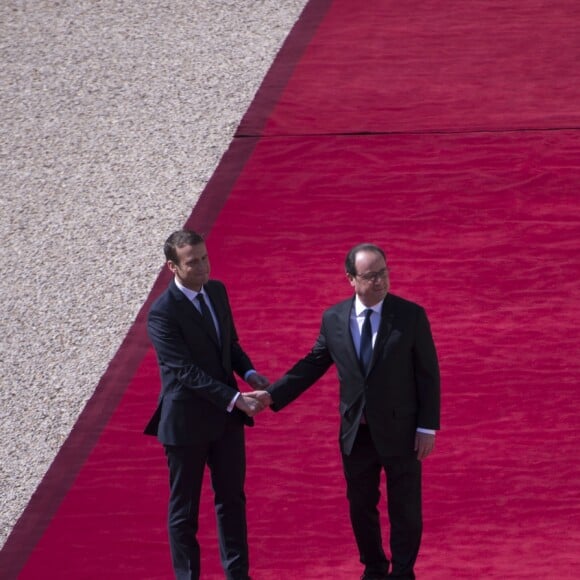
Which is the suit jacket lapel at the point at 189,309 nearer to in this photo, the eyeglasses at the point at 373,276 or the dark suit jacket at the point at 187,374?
the dark suit jacket at the point at 187,374

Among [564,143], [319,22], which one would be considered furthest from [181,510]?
[319,22]

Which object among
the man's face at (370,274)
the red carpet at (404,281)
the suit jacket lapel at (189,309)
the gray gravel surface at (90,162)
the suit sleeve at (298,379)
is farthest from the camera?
the gray gravel surface at (90,162)

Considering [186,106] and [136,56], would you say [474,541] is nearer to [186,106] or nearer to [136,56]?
[186,106]

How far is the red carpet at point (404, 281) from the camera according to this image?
4848mm

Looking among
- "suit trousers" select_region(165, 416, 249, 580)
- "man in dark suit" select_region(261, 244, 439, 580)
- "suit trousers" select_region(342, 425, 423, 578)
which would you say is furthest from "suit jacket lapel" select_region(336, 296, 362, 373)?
"suit trousers" select_region(165, 416, 249, 580)

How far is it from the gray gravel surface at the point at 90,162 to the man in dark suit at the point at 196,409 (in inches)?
41.5

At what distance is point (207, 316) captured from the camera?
4.36 metres

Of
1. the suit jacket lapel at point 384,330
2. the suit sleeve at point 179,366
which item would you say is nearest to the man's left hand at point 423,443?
the suit jacket lapel at point 384,330

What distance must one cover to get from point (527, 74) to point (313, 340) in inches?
106

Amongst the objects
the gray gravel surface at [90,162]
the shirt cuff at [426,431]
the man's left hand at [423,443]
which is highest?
the shirt cuff at [426,431]

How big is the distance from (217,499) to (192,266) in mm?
803

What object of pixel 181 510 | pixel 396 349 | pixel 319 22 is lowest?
pixel 319 22

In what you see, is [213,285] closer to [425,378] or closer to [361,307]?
[361,307]

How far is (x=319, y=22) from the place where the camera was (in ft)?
28.5
